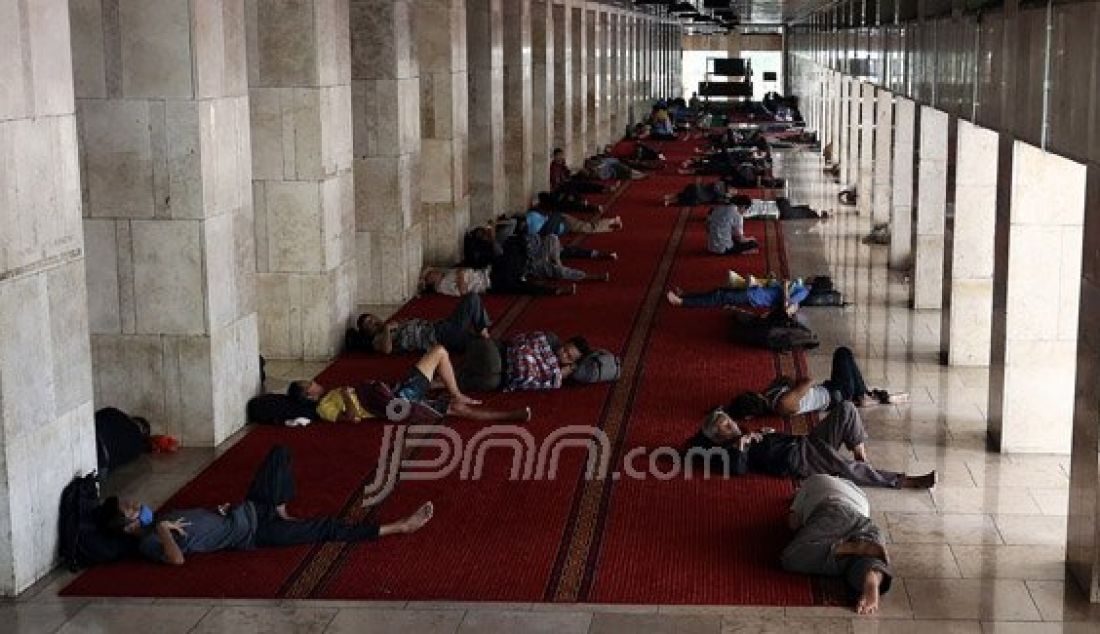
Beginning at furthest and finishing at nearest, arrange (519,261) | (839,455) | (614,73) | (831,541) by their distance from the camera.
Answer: (614,73) → (519,261) → (839,455) → (831,541)

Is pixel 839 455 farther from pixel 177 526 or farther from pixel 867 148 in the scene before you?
pixel 867 148

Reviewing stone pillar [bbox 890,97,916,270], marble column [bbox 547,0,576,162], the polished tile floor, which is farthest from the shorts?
marble column [bbox 547,0,576,162]

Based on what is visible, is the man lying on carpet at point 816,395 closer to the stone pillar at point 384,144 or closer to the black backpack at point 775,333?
the black backpack at point 775,333

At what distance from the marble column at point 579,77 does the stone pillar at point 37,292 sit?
1022 inches

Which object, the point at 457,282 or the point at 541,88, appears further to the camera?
the point at 541,88

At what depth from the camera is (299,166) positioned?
Answer: 1552 centimetres

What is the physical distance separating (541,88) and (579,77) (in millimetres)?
6516

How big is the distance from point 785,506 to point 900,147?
10804mm

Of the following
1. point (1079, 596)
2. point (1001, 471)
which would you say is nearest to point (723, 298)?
point (1001, 471)

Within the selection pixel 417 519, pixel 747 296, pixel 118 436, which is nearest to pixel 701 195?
pixel 747 296

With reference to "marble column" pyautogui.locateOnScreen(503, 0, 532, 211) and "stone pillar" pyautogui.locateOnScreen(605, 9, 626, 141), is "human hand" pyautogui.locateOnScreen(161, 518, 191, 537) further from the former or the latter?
"stone pillar" pyautogui.locateOnScreen(605, 9, 626, 141)

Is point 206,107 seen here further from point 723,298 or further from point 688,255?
point 688,255

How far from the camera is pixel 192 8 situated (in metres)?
12.2

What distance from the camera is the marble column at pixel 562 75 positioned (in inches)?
1307
